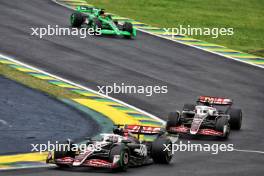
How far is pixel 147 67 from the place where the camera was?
34.9 m

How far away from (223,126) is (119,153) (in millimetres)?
6208

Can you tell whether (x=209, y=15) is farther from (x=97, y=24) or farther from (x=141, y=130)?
(x=141, y=130)

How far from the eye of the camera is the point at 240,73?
35906 millimetres

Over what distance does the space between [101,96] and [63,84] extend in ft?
6.48

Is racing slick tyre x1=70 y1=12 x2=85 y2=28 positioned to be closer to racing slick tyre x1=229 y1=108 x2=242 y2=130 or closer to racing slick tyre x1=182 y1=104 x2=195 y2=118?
racing slick tyre x1=182 y1=104 x2=195 y2=118

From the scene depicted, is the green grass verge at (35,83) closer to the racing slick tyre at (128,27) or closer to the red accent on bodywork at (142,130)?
the red accent on bodywork at (142,130)

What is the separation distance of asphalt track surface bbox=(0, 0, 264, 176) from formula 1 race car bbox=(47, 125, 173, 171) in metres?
1.47

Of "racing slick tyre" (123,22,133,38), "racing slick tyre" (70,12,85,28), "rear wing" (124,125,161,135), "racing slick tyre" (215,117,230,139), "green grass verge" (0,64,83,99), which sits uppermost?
"racing slick tyre" (70,12,85,28)

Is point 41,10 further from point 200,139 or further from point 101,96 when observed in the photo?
point 200,139

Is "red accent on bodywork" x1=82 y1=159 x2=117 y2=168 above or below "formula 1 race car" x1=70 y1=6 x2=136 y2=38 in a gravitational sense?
below

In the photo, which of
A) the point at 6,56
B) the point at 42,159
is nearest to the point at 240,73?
the point at 6,56

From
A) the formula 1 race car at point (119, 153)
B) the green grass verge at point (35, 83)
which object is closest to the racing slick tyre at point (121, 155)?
the formula 1 race car at point (119, 153)

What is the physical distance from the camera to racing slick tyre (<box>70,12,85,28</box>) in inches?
1590

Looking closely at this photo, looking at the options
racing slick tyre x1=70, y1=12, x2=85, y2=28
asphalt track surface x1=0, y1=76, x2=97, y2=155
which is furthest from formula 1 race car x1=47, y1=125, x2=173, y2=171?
racing slick tyre x1=70, y1=12, x2=85, y2=28
